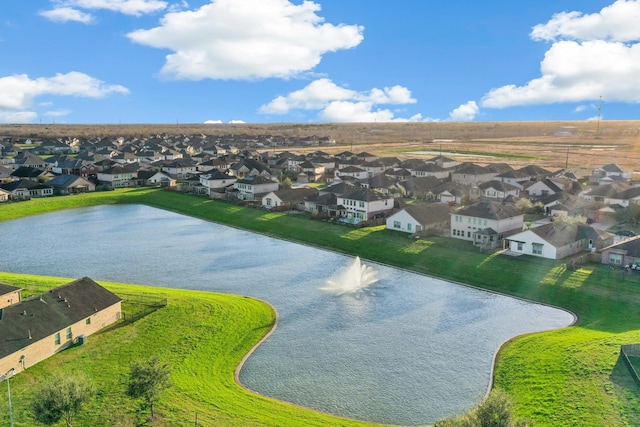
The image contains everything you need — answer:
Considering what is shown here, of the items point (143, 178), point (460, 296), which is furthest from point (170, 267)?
point (143, 178)

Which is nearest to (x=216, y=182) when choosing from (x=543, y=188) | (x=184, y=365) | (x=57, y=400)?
(x=543, y=188)

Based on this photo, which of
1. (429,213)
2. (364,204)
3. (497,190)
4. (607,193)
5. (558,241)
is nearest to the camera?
(558,241)

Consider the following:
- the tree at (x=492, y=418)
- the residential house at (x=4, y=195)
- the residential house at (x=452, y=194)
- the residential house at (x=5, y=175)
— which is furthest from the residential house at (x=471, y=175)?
the residential house at (x=5, y=175)

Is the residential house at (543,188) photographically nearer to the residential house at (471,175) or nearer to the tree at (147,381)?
the residential house at (471,175)

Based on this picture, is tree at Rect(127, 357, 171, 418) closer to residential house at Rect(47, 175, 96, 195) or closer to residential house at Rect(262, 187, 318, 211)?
residential house at Rect(262, 187, 318, 211)

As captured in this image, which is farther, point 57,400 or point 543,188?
point 543,188

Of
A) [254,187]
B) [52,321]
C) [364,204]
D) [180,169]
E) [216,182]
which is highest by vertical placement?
[180,169]

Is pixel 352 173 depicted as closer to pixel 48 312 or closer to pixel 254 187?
pixel 254 187
